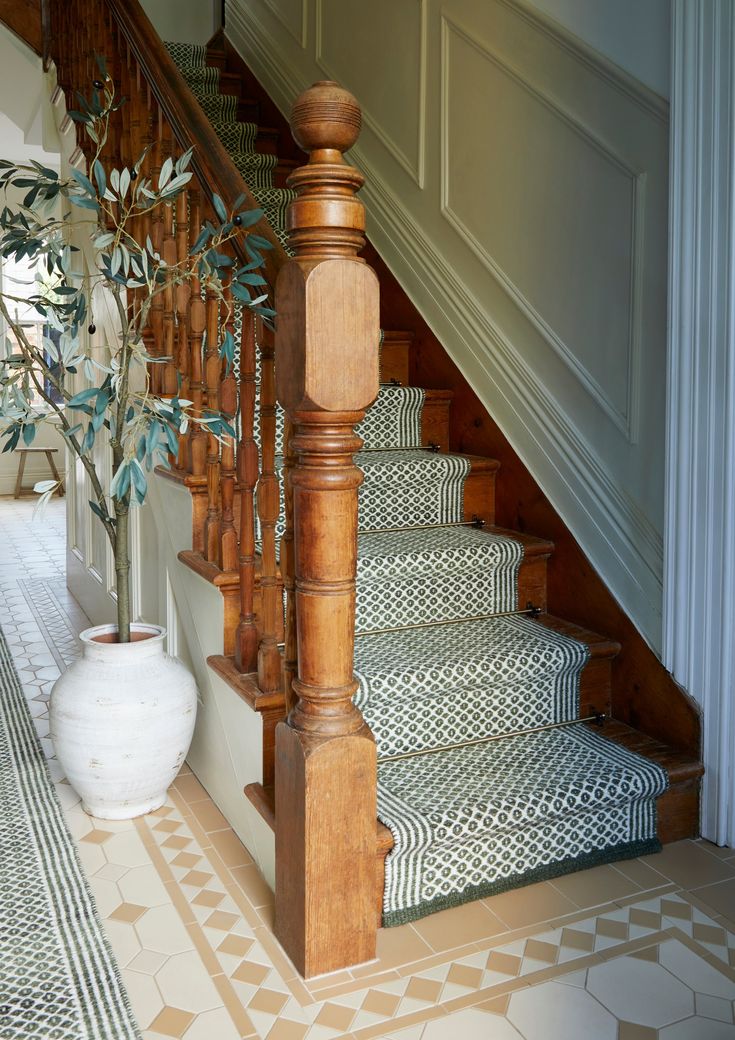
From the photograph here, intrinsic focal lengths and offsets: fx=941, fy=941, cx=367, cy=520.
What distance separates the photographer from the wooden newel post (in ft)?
5.28

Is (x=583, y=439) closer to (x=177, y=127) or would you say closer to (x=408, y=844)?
(x=408, y=844)

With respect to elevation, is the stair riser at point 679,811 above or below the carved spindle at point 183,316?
below

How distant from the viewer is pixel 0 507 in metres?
8.85

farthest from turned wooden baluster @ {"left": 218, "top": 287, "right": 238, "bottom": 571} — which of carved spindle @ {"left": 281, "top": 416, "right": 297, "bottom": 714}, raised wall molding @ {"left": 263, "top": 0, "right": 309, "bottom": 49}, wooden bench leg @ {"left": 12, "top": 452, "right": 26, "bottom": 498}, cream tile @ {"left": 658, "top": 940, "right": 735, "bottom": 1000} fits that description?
wooden bench leg @ {"left": 12, "top": 452, "right": 26, "bottom": 498}

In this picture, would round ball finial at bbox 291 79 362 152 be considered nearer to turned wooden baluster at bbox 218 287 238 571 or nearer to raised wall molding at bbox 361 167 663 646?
turned wooden baluster at bbox 218 287 238 571

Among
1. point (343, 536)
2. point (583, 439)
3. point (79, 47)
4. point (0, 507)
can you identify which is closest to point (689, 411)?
point (583, 439)

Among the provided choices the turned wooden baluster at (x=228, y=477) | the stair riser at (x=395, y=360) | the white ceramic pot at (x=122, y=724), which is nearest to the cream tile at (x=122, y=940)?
the white ceramic pot at (x=122, y=724)

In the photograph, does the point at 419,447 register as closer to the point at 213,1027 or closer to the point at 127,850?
the point at 127,850

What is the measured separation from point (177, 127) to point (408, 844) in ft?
6.49

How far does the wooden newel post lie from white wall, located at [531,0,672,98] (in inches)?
40.9

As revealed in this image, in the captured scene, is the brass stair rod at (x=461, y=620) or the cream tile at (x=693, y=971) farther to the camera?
the brass stair rod at (x=461, y=620)

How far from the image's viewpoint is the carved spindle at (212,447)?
2.48 m

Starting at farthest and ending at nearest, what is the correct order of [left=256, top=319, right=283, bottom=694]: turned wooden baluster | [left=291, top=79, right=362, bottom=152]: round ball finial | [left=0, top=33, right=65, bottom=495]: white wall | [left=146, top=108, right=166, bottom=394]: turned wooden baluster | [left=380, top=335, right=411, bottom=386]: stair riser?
[left=0, top=33, right=65, bottom=495]: white wall < [left=380, top=335, right=411, bottom=386]: stair riser < [left=146, top=108, right=166, bottom=394]: turned wooden baluster < [left=256, top=319, right=283, bottom=694]: turned wooden baluster < [left=291, top=79, right=362, bottom=152]: round ball finial

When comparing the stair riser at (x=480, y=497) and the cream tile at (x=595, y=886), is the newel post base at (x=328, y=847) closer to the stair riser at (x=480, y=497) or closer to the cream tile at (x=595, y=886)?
the cream tile at (x=595, y=886)
